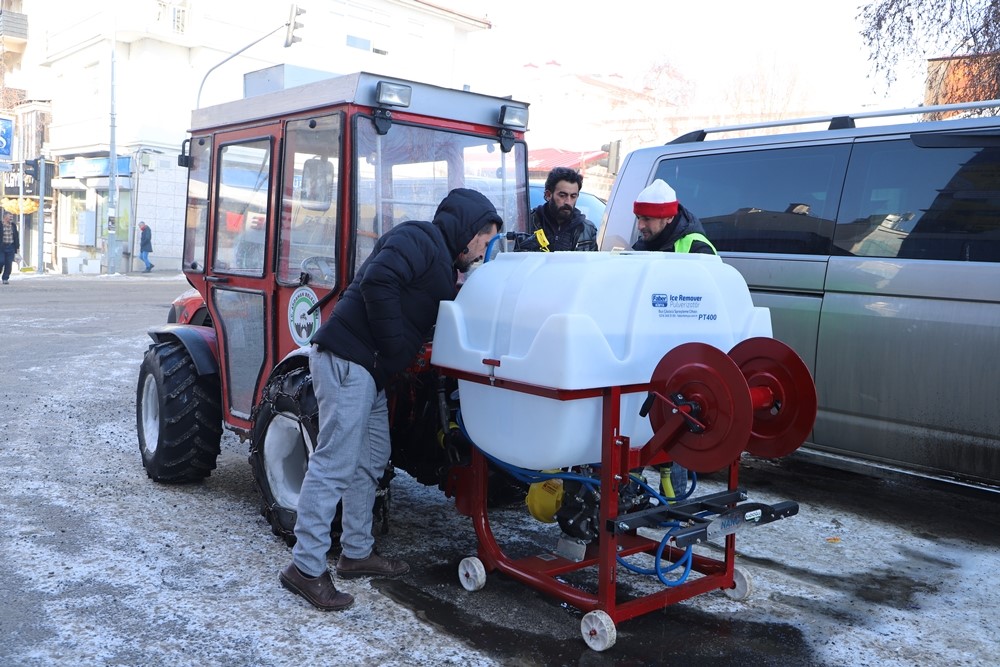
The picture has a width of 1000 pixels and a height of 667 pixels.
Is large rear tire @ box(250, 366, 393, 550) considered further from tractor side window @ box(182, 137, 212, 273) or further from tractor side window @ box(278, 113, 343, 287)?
tractor side window @ box(182, 137, 212, 273)

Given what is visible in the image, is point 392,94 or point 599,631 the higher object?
point 392,94

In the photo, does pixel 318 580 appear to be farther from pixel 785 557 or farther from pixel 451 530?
pixel 785 557

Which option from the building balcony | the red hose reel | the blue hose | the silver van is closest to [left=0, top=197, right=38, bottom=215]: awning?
the building balcony

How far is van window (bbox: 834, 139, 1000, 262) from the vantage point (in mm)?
4582

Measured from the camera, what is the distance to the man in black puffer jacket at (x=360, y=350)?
3.70m

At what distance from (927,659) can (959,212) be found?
2351 millimetres

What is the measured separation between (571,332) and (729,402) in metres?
0.58

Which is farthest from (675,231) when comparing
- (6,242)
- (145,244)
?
(145,244)

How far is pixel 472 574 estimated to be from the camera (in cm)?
395

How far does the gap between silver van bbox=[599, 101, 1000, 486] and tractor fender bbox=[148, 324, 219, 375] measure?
10.4ft

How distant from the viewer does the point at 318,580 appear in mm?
3766

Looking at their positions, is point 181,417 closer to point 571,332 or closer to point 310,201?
point 310,201

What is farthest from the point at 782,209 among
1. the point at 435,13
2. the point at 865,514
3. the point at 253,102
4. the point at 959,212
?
the point at 435,13

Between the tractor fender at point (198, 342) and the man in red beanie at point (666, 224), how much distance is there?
2.58m
